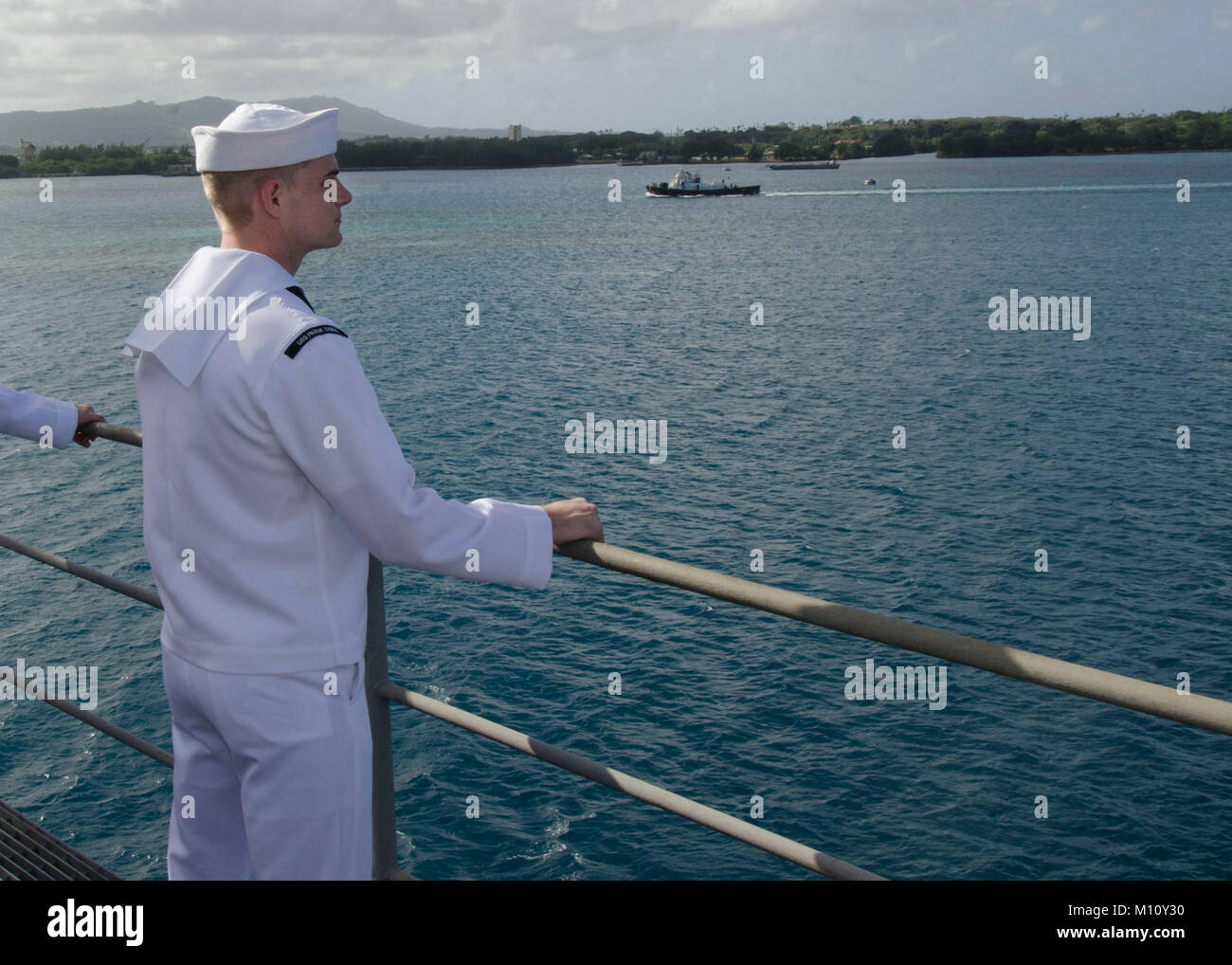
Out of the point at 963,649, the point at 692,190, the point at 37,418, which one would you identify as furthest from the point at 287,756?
the point at 692,190

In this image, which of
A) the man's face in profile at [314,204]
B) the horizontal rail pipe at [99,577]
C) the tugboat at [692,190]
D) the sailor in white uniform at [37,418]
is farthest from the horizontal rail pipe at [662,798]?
the tugboat at [692,190]

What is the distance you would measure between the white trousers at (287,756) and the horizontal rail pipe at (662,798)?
0.60 feet

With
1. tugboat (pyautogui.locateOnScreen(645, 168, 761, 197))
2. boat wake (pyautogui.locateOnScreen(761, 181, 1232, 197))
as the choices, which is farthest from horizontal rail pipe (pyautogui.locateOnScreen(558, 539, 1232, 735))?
boat wake (pyautogui.locateOnScreen(761, 181, 1232, 197))

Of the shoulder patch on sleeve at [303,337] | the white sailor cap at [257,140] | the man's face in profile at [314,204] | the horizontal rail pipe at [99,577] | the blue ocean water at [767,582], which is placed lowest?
the blue ocean water at [767,582]

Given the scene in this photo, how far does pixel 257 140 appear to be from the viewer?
6.76 ft

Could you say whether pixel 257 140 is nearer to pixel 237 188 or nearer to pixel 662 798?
pixel 237 188

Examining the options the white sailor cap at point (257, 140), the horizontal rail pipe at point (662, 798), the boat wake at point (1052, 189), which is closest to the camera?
the horizontal rail pipe at point (662, 798)

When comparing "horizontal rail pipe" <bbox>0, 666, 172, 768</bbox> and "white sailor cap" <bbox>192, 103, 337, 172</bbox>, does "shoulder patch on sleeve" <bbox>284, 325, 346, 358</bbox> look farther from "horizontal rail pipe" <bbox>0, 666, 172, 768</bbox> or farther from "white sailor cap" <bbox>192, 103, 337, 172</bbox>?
"horizontal rail pipe" <bbox>0, 666, 172, 768</bbox>

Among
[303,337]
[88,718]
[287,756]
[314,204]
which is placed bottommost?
[88,718]

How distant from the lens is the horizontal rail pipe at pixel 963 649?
4.88ft

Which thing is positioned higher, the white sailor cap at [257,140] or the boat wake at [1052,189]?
the boat wake at [1052,189]

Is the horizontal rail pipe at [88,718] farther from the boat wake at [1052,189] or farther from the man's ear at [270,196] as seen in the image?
the boat wake at [1052,189]

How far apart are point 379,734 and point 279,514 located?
685 mm

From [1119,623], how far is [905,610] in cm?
406
